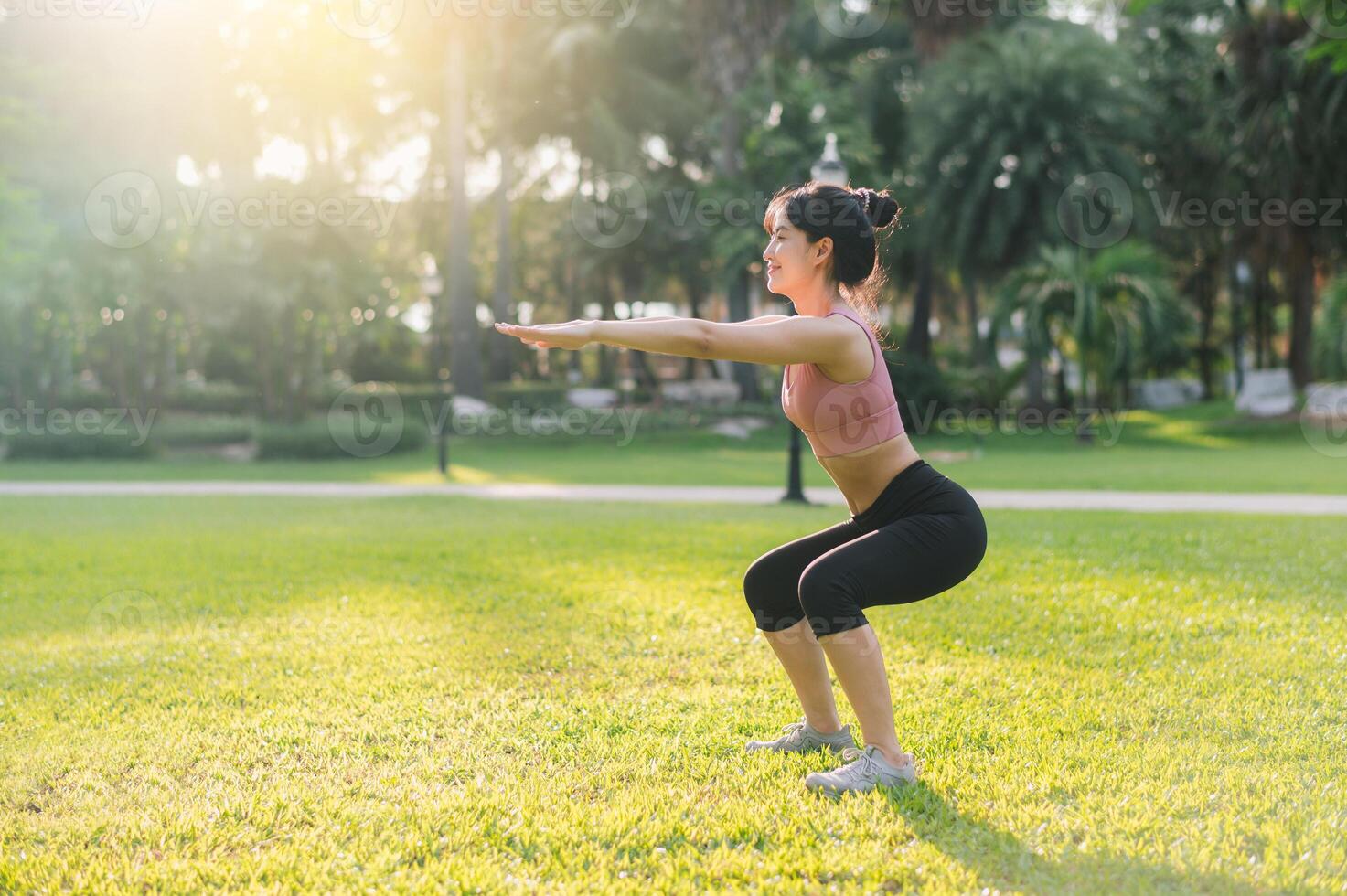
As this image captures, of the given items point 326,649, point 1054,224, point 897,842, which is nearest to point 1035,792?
point 897,842

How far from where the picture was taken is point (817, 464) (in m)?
21.0

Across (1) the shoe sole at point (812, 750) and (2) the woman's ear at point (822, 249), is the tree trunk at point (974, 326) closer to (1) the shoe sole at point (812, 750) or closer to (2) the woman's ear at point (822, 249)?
(1) the shoe sole at point (812, 750)

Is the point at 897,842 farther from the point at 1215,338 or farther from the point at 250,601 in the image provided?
the point at 1215,338

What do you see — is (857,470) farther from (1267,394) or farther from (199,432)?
Answer: (1267,394)

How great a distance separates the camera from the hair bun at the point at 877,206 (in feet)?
12.2

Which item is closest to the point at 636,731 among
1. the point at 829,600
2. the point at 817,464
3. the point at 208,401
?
the point at 829,600

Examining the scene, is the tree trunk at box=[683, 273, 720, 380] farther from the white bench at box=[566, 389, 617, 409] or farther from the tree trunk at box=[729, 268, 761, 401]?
the tree trunk at box=[729, 268, 761, 401]

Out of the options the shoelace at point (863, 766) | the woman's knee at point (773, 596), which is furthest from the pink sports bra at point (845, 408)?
the shoelace at point (863, 766)

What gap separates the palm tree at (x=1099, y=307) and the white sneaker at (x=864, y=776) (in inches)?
849

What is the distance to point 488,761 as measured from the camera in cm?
403

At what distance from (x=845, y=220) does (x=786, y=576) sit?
1.23 meters

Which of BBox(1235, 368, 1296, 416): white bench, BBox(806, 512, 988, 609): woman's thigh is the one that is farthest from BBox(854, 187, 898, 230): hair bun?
BBox(1235, 368, 1296, 416): white bench

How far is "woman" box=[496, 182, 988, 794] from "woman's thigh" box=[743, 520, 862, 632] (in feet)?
0.33

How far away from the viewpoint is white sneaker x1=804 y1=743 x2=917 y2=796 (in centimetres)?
362
